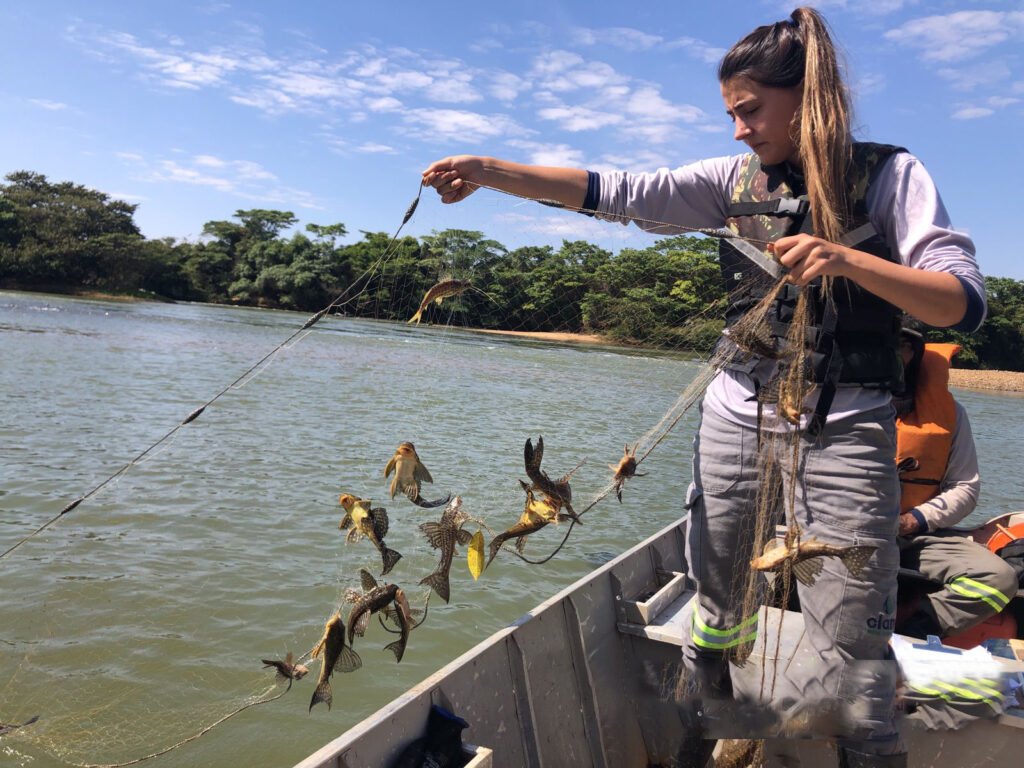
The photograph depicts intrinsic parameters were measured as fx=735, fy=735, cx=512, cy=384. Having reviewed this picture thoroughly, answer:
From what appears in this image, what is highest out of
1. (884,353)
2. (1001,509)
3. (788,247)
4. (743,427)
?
(788,247)

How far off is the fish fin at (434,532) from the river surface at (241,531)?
31.7 inches

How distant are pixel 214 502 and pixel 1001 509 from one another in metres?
11.9

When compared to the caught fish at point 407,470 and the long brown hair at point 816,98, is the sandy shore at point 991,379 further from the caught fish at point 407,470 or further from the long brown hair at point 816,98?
the long brown hair at point 816,98

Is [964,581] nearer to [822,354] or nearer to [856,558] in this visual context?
[856,558]

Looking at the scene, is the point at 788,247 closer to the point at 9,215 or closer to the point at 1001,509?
the point at 1001,509

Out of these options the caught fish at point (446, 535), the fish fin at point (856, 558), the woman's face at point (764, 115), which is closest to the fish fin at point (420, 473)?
the caught fish at point (446, 535)

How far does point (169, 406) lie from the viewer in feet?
42.9

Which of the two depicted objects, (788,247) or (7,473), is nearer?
(788,247)

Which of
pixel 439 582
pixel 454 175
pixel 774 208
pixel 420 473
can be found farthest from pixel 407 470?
pixel 774 208

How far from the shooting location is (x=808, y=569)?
2.25 meters

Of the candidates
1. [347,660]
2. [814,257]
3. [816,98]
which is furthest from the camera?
[347,660]

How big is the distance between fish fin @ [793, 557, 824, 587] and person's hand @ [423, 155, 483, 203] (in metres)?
1.70

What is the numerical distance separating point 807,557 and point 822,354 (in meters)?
0.62

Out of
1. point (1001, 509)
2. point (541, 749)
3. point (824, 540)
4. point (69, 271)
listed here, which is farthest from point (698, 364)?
point (69, 271)
